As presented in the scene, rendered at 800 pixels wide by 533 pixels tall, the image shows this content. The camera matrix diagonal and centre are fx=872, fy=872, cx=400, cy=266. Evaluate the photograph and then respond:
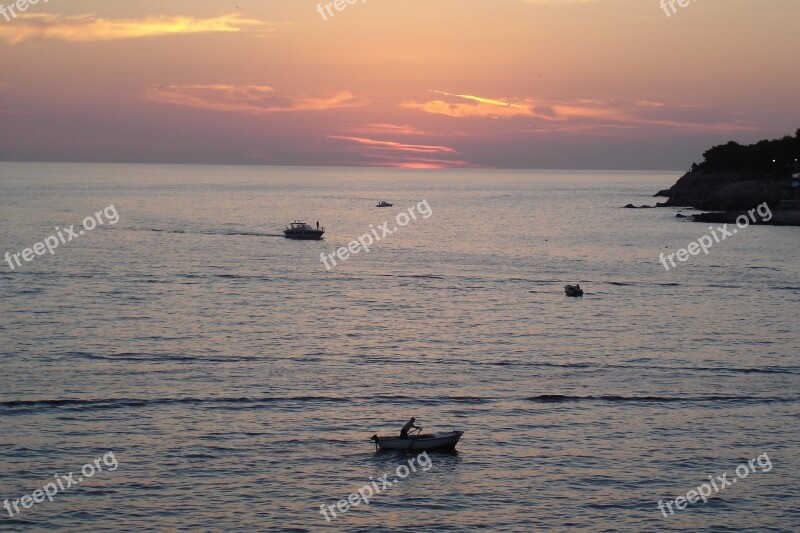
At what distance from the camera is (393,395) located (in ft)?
164

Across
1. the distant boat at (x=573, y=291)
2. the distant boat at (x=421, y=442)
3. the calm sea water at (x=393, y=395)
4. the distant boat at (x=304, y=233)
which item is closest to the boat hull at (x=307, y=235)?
the distant boat at (x=304, y=233)

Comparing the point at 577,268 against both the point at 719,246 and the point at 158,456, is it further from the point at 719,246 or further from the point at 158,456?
the point at 158,456

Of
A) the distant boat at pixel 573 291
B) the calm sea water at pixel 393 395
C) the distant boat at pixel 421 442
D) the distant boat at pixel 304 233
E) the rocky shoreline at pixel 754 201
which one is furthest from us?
the rocky shoreline at pixel 754 201

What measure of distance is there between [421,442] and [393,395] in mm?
9419

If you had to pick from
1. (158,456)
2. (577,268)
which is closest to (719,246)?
(577,268)

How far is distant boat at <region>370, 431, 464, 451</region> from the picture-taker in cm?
4072

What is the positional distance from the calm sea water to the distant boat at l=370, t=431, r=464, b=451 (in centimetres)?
70

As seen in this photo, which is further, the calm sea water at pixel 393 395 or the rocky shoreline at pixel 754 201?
the rocky shoreline at pixel 754 201

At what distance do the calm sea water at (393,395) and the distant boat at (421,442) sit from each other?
702 millimetres

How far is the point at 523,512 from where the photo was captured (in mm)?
35562

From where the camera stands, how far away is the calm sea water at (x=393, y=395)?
3600 cm

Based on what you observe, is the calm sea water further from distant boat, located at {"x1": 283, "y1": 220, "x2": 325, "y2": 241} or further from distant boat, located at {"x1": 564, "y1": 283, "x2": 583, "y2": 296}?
distant boat, located at {"x1": 283, "y1": 220, "x2": 325, "y2": 241}

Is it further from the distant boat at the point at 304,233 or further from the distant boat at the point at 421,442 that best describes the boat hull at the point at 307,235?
the distant boat at the point at 421,442

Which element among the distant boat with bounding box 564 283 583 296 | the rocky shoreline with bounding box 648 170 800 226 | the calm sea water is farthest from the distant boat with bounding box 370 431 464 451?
the rocky shoreline with bounding box 648 170 800 226
